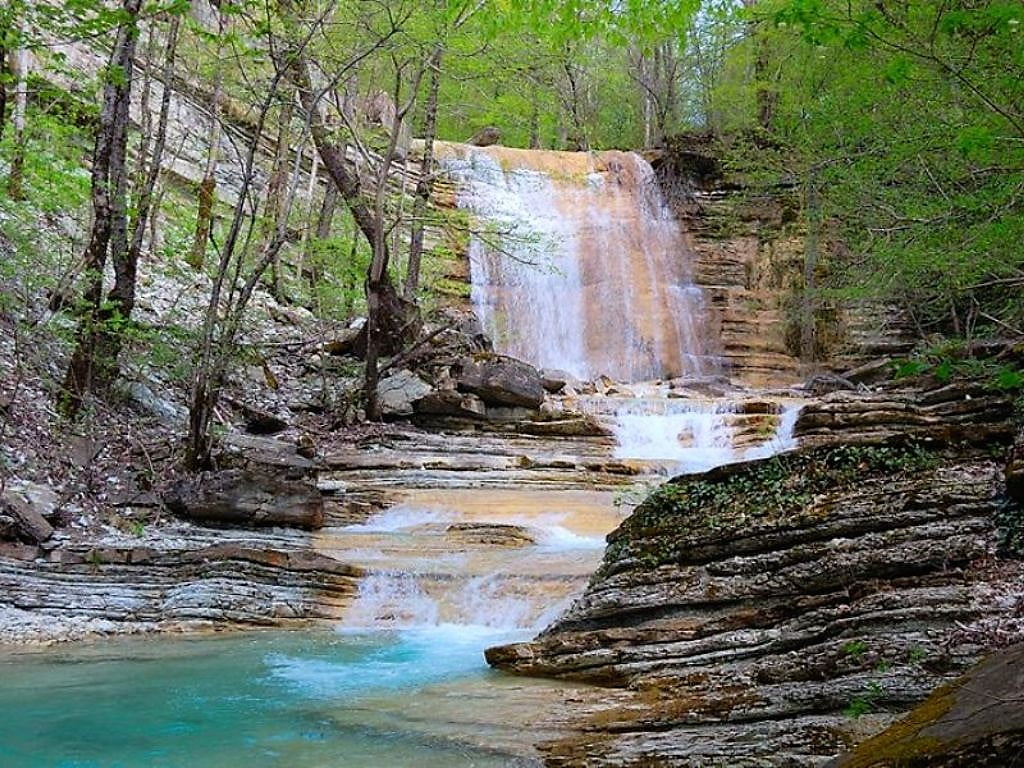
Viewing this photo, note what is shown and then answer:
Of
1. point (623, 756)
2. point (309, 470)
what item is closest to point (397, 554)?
point (309, 470)

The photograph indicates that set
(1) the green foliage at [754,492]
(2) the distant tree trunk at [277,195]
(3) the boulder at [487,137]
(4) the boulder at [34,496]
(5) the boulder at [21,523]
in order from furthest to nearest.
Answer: (3) the boulder at [487,137]
(2) the distant tree trunk at [277,195]
(4) the boulder at [34,496]
(5) the boulder at [21,523]
(1) the green foliage at [754,492]

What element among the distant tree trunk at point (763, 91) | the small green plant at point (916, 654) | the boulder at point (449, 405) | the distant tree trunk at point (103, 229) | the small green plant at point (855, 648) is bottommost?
the small green plant at point (855, 648)

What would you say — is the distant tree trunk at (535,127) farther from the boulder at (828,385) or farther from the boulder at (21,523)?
the boulder at (21,523)

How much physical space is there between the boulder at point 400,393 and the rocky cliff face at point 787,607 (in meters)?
8.54

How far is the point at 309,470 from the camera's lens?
34.9 feet

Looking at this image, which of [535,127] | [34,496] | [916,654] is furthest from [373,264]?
[535,127]

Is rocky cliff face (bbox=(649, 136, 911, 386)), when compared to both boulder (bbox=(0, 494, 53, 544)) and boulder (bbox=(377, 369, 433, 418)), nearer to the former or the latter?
boulder (bbox=(377, 369, 433, 418))

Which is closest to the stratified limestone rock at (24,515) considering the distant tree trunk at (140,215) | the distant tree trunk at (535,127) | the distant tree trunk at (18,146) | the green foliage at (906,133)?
the distant tree trunk at (140,215)

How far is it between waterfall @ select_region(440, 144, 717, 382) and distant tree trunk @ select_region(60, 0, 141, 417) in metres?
11.2

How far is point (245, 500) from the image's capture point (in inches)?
393

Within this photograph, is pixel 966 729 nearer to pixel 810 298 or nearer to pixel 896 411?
pixel 896 411

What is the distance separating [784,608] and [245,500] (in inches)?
262

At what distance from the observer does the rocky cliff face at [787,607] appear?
4.04m

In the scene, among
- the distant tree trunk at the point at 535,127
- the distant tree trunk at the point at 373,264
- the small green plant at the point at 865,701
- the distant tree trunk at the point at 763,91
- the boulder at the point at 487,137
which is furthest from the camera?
the boulder at the point at 487,137
